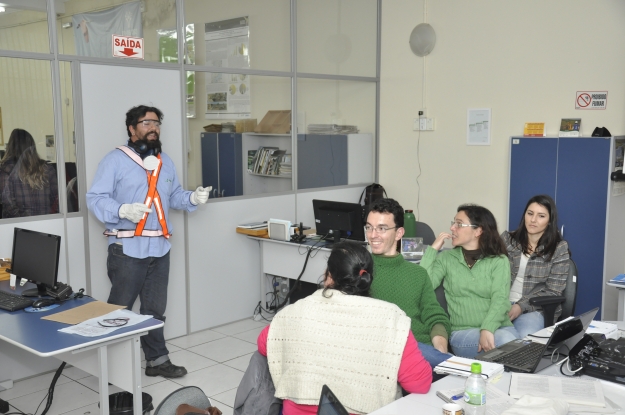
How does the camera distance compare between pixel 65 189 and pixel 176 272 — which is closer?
pixel 65 189

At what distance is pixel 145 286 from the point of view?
13.9 ft

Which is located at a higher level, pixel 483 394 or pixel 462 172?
pixel 462 172

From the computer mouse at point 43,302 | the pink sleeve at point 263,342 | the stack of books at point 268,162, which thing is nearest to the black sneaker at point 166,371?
the computer mouse at point 43,302

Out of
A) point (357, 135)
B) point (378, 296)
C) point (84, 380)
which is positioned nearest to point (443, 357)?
point (378, 296)

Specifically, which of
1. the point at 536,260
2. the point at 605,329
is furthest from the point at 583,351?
the point at 536,260

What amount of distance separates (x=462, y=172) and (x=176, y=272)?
9.14 ft

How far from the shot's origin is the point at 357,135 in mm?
6316

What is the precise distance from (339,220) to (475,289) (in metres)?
1.56

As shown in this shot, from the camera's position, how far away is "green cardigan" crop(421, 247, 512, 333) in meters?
3.35

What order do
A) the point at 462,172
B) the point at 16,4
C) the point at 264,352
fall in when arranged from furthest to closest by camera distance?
the point at 462,172 < the point at 16,4 < the point at 264,352

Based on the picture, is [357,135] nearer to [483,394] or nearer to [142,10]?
[142,10]

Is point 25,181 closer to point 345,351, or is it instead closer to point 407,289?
point 407,289

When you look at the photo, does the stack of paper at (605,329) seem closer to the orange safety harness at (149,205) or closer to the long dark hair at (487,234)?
the long dark hair at (487,234)

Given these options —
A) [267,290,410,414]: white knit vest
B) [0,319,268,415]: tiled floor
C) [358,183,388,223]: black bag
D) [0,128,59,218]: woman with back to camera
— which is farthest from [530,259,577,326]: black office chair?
[0,128,59,218]: woman with back to camera
